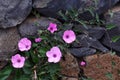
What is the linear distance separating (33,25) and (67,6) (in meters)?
0.29

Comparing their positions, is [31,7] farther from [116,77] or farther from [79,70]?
[116,77]

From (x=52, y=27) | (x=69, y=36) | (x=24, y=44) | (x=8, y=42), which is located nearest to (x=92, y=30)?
(x=69, y=36)

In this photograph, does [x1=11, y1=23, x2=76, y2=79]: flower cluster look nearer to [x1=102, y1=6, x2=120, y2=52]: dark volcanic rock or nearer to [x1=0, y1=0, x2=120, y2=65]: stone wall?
[x1=0, y1=0, x2=120, y2=65]: stone wall

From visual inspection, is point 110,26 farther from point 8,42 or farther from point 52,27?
point 8,42

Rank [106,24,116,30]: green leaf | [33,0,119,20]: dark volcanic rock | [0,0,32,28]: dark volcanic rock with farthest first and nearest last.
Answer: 1. [106,24,116,30]: green leaf
2. [33,0,119,20]: dark volcanic rock
3. [0,0,32,28]: dark volcanic rock

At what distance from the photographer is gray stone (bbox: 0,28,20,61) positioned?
7.82 feet

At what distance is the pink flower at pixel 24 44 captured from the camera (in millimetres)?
2381

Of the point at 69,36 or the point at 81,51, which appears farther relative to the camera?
the point at 81,51

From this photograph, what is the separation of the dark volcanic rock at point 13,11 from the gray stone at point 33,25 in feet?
0.26

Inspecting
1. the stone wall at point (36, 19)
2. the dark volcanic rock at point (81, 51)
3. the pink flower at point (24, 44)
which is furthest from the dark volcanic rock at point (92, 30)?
the pink flower at point (24, 44)

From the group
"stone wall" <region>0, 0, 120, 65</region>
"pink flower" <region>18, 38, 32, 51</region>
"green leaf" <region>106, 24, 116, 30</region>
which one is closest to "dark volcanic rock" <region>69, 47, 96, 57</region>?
"stone wall" <region>0, 0, 120, 65</region>

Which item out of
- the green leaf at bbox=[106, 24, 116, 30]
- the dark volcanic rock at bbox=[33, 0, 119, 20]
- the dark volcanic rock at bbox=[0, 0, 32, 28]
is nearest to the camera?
the dark volcanic rock at bbox=[0, 0, 32, 28]

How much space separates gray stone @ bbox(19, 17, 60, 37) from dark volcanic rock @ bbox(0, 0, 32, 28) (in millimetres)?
78

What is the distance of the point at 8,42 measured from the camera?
2398 millimetres
